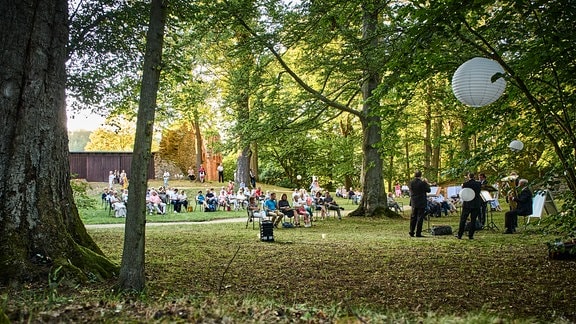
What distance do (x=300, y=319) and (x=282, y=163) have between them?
123 feet

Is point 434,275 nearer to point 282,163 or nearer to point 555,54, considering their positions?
point 555,54

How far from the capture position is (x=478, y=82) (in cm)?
537

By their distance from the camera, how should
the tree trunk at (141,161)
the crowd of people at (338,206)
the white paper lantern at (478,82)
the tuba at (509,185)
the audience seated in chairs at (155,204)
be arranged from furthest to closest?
1. the audience seated in chairs at (155,204)
2. the crowd of people at (338,206)
3. the tuba at (509,185)
4. the white paper lantern at (478,82)
5. the tree trunk at (141,161)

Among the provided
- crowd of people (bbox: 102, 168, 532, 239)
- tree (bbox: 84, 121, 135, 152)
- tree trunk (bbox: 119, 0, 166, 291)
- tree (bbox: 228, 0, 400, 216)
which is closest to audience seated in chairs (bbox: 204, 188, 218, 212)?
crowd of people (bbox: 102, 168, 532, 239)

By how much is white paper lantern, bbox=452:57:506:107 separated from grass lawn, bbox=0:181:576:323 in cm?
203

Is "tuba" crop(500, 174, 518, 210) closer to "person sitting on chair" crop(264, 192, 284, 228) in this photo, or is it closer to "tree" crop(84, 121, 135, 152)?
"person sitting on chair" crop(264, 192, 284, 228)

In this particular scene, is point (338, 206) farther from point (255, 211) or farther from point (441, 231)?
point (441, 231)

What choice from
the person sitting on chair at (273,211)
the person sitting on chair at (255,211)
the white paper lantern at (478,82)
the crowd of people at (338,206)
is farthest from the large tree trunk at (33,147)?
the person sitting on chair at (273,211)

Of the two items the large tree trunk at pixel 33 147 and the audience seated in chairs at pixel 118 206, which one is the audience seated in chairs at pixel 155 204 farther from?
the large tree trunk at pixel 33 147

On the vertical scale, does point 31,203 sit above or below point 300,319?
above

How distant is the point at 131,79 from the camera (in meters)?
9.84

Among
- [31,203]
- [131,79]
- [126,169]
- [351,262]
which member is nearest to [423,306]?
[351,262]

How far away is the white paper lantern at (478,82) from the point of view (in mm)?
5359

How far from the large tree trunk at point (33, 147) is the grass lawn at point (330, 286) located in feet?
1.89
